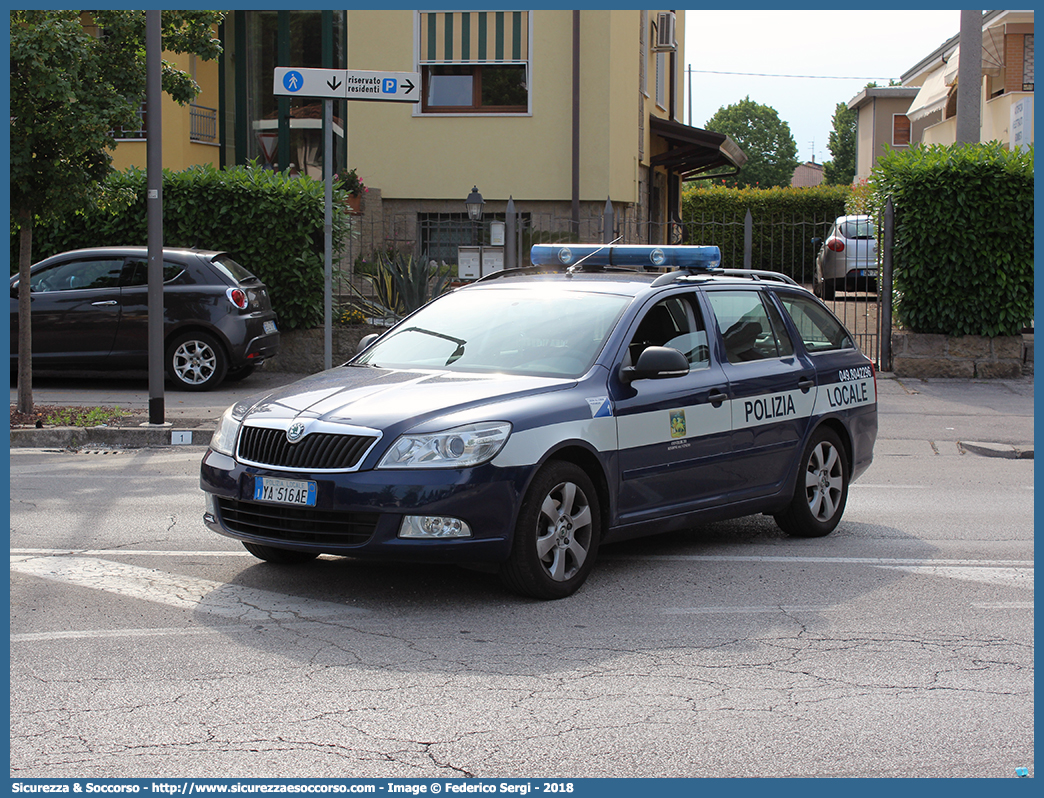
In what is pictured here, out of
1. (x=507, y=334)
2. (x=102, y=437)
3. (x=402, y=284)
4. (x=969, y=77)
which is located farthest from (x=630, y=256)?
(x=969, y=77)

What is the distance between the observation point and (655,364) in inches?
243

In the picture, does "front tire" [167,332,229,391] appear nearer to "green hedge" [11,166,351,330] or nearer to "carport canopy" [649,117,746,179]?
"green hedge" [11,166,351,330]

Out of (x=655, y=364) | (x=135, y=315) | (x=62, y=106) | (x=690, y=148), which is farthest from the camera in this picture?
(x=690, y=148)

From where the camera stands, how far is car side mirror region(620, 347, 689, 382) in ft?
20.3

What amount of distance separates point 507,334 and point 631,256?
146 centimetres

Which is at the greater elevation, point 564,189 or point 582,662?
point 564,189

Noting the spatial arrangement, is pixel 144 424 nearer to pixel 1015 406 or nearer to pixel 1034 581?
pixel 1034 581

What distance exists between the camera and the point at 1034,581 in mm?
6402

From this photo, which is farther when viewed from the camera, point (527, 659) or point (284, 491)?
point (284, 491)

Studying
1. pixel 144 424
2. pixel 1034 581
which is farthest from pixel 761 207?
pixel 1034 581

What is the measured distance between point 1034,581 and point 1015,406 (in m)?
8.32

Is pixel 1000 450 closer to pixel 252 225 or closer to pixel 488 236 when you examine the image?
pixel 252 225

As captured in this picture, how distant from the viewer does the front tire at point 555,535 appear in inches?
220

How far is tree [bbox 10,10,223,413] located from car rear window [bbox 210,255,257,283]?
2.34 metres
